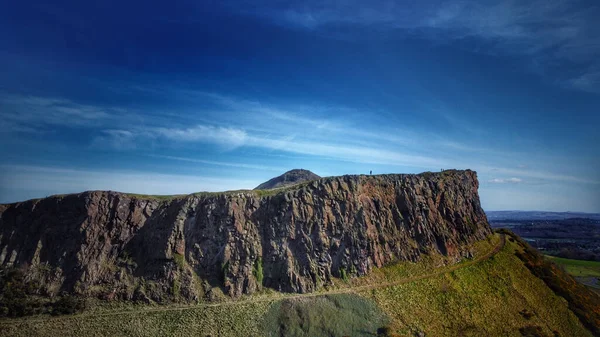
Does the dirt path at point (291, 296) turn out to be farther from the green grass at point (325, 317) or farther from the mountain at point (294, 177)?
the mountain at point (294, 177)

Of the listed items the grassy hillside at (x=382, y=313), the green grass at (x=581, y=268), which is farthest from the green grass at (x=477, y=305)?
the green grass at (x=581, y=268)

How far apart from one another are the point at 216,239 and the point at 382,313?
38248 millimetres

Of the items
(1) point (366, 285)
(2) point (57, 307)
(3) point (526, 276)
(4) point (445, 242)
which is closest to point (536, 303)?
(3) point (526, 276)

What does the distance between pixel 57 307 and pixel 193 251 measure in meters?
25.6

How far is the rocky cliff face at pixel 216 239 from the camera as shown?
67.1 m

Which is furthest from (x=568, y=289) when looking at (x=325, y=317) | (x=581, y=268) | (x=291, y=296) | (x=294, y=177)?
(x=294, y=177)

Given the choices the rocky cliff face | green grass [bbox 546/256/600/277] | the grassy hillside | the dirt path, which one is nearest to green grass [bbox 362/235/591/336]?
the grassy hillside

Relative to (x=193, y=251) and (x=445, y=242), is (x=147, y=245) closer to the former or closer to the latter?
(x=193, y=251)

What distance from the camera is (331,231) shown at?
254ft

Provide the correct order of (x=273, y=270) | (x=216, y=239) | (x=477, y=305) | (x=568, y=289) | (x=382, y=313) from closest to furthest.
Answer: (x=382, y=313) < (x=477, y=305) < (x=273, y=270) < (x=216, y=239) < (x=568, y=289)

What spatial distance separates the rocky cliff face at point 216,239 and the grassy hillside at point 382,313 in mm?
4151

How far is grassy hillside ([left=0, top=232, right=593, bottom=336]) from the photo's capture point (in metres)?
58.6

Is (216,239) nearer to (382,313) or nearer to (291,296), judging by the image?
(291,296)

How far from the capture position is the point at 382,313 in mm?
63562
